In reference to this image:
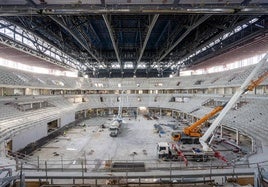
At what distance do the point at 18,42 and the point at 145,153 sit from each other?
17.3 meters

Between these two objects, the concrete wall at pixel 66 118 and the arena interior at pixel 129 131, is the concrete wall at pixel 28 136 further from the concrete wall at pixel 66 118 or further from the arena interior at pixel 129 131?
the concrete wall at pixel 66 118

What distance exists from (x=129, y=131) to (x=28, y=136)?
14.3 m

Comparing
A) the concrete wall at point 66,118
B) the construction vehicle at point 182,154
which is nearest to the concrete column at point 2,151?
the construction vehicle at point 182,154

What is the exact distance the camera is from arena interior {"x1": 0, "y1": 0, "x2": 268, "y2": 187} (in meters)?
7.55

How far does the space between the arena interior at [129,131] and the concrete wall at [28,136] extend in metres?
0.10

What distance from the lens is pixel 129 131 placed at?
91.8 ft

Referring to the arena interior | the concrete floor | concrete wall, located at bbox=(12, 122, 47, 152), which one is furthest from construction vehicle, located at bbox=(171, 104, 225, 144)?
concrete wall, located at bbox=(12, 122, 47, 152)

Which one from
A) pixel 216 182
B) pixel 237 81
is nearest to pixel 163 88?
pixel 237 81

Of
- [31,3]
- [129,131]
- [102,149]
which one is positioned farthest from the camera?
[129,131]

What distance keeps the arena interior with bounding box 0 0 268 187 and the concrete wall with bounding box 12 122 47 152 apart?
10 cm

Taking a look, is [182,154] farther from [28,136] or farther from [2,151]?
[28,136]

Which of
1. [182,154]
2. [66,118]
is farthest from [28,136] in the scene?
[182,154]

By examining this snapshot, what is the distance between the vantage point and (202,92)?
130 ft

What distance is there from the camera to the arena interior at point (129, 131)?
297 inches
